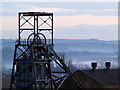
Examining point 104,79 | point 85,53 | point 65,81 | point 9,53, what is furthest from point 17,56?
point 85,53

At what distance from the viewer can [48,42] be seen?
4400 centimetres

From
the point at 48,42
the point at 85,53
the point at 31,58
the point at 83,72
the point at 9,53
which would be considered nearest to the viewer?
the point at 31,58

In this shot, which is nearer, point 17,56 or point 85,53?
point 17,56

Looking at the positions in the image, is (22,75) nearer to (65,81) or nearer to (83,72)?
(65,81)

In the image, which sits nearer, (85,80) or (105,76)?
(85,80)

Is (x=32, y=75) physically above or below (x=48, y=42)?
below

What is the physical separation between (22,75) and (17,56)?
2208 mm

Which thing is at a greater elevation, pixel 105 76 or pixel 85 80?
pixel 105 76

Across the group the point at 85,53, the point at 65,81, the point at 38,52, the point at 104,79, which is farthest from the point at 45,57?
the point at 85,53

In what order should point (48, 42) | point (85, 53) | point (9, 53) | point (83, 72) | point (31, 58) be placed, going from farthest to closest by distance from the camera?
point (85, 53), point (9, 53), point (83, 72), point (48, 42), point (31, 58)

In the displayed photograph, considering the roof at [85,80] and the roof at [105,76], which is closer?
the roof at [85,80]

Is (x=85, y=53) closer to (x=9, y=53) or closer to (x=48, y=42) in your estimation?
(x=9, y=53)

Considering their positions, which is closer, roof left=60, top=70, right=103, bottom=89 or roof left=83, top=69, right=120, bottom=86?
roof left=60, top=70, right=103, bottom=89

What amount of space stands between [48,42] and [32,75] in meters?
4.93
